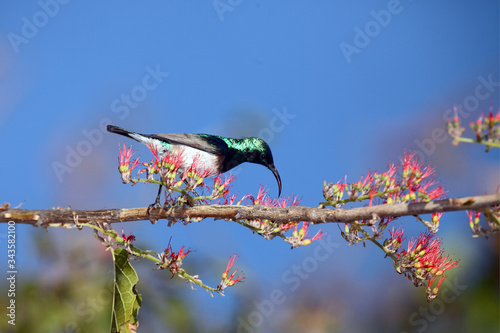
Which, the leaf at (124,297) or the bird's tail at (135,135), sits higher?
the bird's tail at (135,135)

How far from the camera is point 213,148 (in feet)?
20.2

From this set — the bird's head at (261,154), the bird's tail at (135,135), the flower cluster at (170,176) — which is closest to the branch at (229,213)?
the flower cluster at (170,176)

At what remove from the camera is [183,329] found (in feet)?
15.8

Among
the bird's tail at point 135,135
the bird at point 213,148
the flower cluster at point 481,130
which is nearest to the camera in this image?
the flower cluster at point 481,130

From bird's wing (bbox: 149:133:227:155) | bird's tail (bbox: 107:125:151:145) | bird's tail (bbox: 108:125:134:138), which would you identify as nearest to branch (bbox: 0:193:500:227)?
bird's tail (bbox: 108:125:134:138)

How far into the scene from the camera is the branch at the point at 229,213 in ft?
9.70

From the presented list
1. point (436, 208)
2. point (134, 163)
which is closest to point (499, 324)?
point (436, 208)

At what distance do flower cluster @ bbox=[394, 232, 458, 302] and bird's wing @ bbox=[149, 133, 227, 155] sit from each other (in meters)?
3.05

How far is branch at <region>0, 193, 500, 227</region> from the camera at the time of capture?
2.96 meters

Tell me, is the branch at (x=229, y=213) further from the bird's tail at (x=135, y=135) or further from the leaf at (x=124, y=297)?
the bird's tail at (x=135, y=135)

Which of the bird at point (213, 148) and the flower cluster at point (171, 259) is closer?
the flower cluster at point (171, 259)

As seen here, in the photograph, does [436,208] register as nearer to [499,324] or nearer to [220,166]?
[499,324]

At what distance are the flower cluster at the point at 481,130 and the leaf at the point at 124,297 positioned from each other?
2369 millimetres

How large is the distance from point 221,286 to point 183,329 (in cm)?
120
